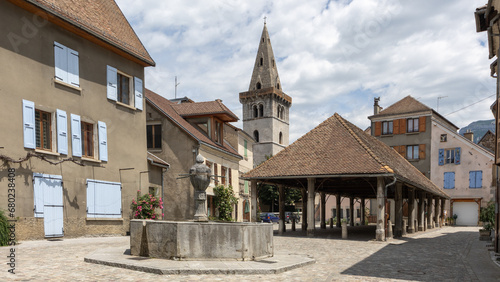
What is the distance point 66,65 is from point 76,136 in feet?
8.22

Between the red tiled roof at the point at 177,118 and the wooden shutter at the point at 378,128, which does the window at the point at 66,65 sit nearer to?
the red tiled roof at the point at 177,118

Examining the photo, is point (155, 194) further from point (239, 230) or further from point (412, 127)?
point (412, 127)

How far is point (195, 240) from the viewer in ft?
30.8

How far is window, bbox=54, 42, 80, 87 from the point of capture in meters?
15.2

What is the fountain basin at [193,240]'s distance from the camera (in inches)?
367

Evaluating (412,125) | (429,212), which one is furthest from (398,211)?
(412,125)

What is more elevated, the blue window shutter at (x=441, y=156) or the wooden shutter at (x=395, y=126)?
the wooden shutter at (x=395, y=126)

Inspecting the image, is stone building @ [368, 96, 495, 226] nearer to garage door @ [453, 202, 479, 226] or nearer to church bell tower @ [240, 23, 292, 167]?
garage door @ [453, 202, 479, 226]

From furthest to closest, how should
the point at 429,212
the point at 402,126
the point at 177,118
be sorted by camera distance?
the point at 402,126 → the point at 429,212 → the point at 177,118

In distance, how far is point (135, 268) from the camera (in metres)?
8.53

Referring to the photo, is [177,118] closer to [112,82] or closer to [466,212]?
[112,82]

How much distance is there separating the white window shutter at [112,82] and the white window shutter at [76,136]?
2.14 metres

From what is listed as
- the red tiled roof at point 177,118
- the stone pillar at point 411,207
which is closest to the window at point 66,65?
the red tiled roof at point 177,118

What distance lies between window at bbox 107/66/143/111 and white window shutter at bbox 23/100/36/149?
3.96m
